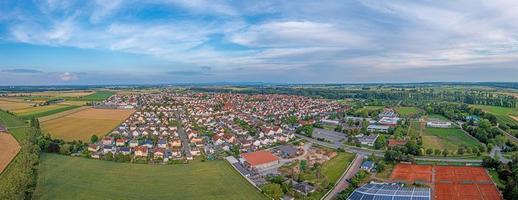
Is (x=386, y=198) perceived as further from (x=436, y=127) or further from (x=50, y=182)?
(x=436, y=127)

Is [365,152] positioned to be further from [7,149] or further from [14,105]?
[14,105]

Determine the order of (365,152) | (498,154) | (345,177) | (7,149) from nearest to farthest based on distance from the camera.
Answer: (345,177)
(7,149)
(498,154)
(365,152)

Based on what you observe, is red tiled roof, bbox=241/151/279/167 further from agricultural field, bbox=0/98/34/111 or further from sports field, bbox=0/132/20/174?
agricultural field, bbox=0/98/34/111

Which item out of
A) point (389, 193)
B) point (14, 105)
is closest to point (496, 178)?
point (389, 193)

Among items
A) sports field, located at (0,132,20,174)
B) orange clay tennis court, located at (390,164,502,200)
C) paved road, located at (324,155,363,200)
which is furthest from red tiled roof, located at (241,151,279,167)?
sports field, located at (0,132,20,174)

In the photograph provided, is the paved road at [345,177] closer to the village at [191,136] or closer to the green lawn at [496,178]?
the green lawn at [496,178]
